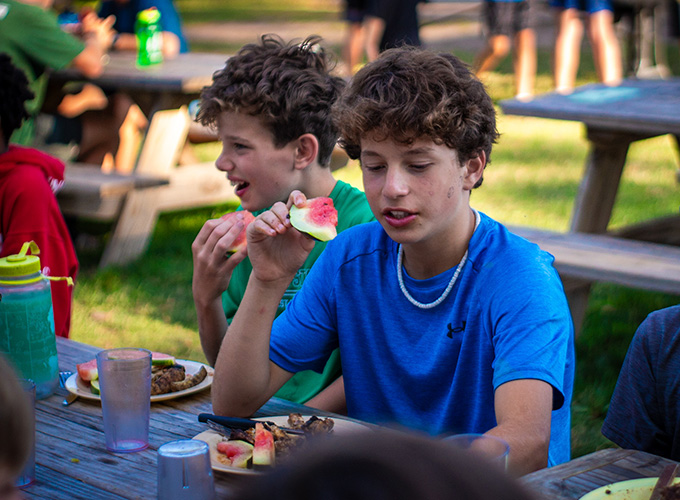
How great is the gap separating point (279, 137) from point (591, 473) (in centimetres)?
166

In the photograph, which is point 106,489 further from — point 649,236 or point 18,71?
point 649,236

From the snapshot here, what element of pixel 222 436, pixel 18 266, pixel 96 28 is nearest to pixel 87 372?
pixel 18 266

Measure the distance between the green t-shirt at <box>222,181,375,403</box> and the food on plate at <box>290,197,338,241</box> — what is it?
1.87 feet

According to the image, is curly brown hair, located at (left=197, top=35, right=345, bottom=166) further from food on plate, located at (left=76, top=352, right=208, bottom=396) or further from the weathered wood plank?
the weathered wood plank

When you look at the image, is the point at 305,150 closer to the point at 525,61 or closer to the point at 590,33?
the point at 590,33

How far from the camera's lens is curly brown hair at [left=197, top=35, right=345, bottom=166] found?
113 inches

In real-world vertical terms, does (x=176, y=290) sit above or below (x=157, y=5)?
below

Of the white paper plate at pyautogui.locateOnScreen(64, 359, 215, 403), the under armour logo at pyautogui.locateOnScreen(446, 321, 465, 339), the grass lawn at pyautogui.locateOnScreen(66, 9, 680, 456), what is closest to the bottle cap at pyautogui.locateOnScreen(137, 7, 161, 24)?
the grass lawn at pyautogui.locateOnScreen(66, 9, 680, 456)

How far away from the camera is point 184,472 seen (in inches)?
62.0

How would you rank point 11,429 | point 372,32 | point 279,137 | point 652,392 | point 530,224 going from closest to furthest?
point 11,429, point 652,392, point 279,137, point 530,224, point 372,32

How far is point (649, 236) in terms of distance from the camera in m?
5.89

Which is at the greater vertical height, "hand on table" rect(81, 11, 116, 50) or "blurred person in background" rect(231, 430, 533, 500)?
"hand on table" rect(81, 11, 116, 50)

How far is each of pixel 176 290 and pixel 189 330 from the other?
78 cm

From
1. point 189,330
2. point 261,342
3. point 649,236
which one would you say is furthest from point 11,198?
point 649,236
